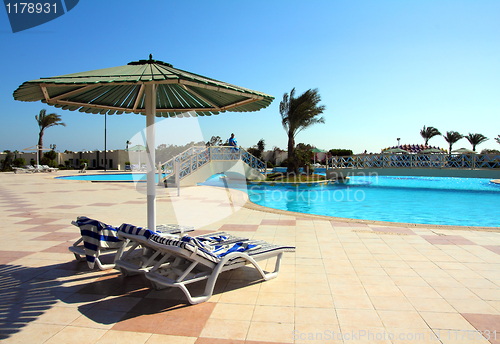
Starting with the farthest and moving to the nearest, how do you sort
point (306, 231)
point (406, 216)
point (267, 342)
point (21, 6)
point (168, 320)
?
point (406, 216)
point (306, 231)
point (21, 6)
point (168, 320)
point (267, 342)

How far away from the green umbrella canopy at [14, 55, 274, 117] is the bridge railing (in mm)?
20867

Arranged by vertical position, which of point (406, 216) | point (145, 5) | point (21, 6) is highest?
point (145, 5)

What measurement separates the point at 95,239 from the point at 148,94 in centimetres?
185

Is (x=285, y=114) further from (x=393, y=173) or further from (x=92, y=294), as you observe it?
(x=92, y=294)

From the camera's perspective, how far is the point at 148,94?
3746mm

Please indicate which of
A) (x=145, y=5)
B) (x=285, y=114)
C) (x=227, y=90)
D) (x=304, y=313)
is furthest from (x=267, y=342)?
(x=285, y=114)

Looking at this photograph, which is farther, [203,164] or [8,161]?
[8,161]

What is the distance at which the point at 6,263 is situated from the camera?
4266 mm

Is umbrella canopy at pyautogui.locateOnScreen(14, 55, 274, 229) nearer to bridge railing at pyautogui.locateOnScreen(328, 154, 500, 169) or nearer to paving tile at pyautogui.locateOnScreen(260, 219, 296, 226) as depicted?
paving tile at pyautogui.locateOnScreen(260, 219, 296, 226)

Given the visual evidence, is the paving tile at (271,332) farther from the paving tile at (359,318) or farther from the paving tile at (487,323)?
the paving tile at (487,323)

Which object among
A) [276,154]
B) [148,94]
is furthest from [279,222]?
[276,154]

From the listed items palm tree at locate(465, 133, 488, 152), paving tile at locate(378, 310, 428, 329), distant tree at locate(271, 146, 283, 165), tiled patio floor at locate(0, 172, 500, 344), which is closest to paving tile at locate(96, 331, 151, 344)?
tiled patio floor at locate(0, 172, 500, 344)

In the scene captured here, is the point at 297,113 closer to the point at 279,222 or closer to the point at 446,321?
the point at 279,222

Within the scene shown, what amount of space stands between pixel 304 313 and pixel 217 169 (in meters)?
15.3
